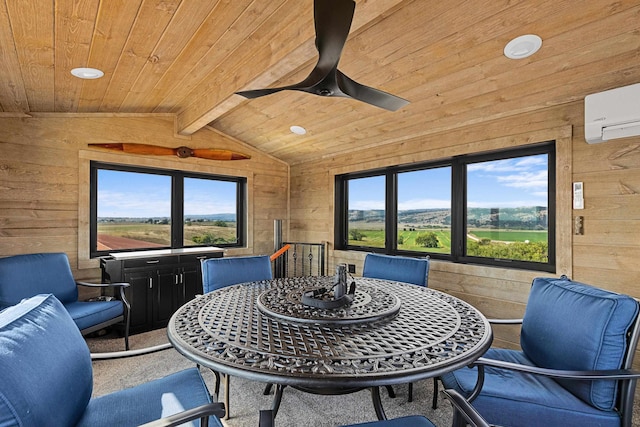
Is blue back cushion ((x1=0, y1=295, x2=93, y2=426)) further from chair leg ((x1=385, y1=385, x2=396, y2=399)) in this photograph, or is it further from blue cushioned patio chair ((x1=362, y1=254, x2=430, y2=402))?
blue cushioned patio chair ((x1=362, y1=254, x2=430, y2=402))

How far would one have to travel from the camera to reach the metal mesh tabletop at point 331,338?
3.74ft

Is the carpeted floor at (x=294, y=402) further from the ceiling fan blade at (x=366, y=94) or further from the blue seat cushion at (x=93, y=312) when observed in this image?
the ceiling fan blade at (x=366, y=94)

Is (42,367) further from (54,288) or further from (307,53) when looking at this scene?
(54,288)

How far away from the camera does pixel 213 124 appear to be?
461 cm

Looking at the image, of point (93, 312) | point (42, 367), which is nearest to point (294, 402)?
point (42, 367)

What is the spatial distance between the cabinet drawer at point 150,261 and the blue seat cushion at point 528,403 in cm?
324

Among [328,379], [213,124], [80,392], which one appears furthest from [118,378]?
[213,124]

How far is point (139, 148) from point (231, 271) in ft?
7.62

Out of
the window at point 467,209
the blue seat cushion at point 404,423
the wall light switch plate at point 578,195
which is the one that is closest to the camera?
the blue seat cushion at point 404,423

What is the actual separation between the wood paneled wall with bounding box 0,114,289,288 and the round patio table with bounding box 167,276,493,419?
101 inches

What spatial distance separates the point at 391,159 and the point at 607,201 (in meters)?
2.06

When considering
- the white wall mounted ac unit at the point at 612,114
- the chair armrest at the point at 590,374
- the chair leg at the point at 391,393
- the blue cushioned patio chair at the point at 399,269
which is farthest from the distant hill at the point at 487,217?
the chair leg at the point at 391,393

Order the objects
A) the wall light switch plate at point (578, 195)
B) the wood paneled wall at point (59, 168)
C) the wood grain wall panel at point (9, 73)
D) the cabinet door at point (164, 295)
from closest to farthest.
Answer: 1. the wood grain wall panel at point (9, 73)
2. the wall light switch plate at point (578, 195)
3. the wood paneled wall at point (59, 168)
4. the cabinet door at point (164, 295)

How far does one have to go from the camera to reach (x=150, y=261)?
12.0ft
